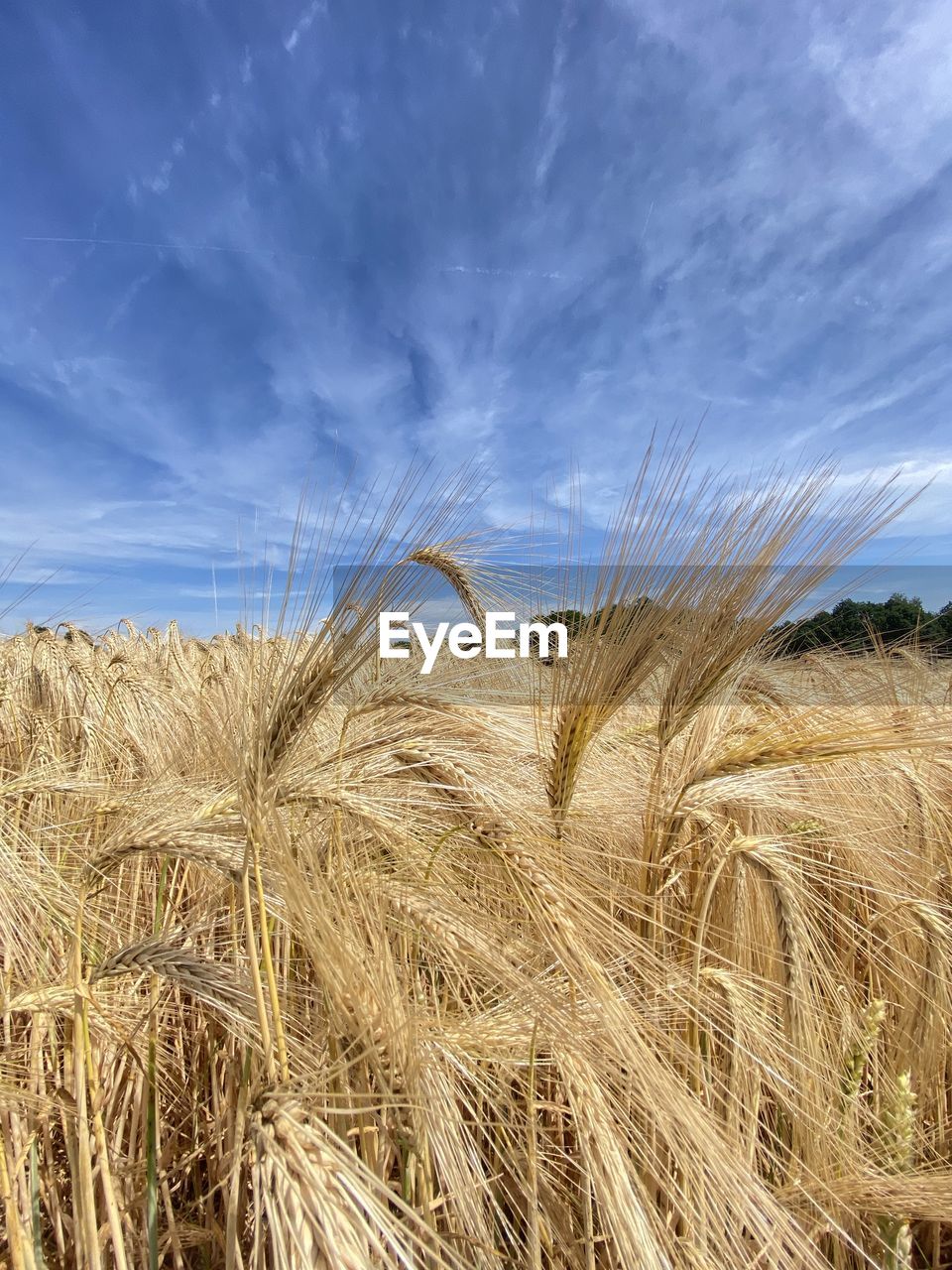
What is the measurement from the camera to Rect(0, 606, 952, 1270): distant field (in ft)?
3.04

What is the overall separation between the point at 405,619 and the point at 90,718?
83.8 inches

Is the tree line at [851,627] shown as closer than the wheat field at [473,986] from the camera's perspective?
No

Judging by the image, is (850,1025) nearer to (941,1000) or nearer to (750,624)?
(941,1000)

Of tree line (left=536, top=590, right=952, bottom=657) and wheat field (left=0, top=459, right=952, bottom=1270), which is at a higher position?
tree line (left=536, top=590, right=952, bottom=657)

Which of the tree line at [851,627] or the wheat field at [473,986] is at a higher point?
the tree line at [851,627]

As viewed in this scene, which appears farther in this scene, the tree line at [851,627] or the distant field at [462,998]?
the tree line at [851,627]

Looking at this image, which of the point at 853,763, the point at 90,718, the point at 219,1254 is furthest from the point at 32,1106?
the point at 853,763

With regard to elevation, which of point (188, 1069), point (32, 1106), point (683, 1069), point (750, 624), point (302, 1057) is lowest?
point (188, 1069)

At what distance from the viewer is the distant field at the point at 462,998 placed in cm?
93

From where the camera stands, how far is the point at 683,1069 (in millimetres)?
1431

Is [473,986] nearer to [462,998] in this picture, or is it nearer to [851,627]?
[462,998]

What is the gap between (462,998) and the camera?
5.01 feet

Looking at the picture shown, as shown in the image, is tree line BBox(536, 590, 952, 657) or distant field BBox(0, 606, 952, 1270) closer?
distant field BBox(0, 606, 952, 1270)

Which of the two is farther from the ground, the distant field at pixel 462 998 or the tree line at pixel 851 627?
the tree line at pixel 851 627
